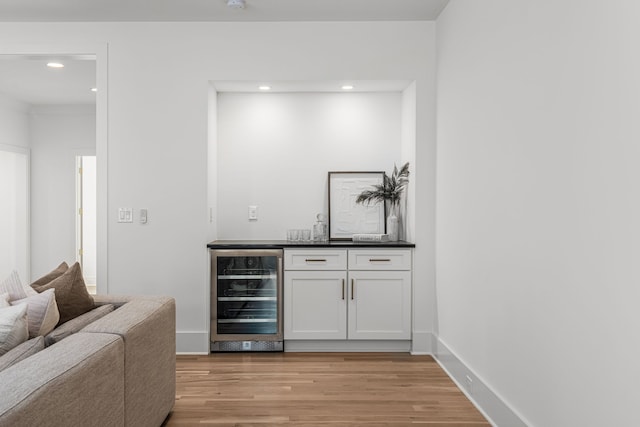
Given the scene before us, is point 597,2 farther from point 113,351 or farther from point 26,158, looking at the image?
point 26,158

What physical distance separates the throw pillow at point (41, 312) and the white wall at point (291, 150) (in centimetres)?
259

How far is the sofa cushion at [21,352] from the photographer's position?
5.81 feet

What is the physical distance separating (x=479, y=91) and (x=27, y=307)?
105 inches

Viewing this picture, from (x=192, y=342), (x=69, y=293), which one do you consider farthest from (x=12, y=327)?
(x=192, y=342)

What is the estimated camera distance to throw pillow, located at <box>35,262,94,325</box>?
245 cm

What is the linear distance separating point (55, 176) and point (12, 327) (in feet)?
19.6

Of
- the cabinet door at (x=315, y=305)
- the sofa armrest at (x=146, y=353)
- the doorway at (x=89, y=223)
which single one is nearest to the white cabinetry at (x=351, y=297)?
the cabinet door at (x=315, y=305)

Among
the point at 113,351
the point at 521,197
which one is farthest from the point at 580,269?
the point at 113,351

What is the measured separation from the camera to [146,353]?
8.00 feet

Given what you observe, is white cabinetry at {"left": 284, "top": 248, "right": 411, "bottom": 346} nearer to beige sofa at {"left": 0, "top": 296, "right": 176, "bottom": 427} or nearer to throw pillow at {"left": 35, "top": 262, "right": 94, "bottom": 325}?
beige sofa at {"left": 0, "top": 296, "right": 176, "bottom": 427}

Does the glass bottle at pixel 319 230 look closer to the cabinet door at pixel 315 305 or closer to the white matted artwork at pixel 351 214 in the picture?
the white matted artwork at pixel 351 214

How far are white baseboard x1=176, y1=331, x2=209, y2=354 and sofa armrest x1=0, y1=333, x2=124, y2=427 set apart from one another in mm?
2113

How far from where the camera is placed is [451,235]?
3723 millimetres

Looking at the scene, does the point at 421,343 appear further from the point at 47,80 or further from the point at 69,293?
the point at 47,80
